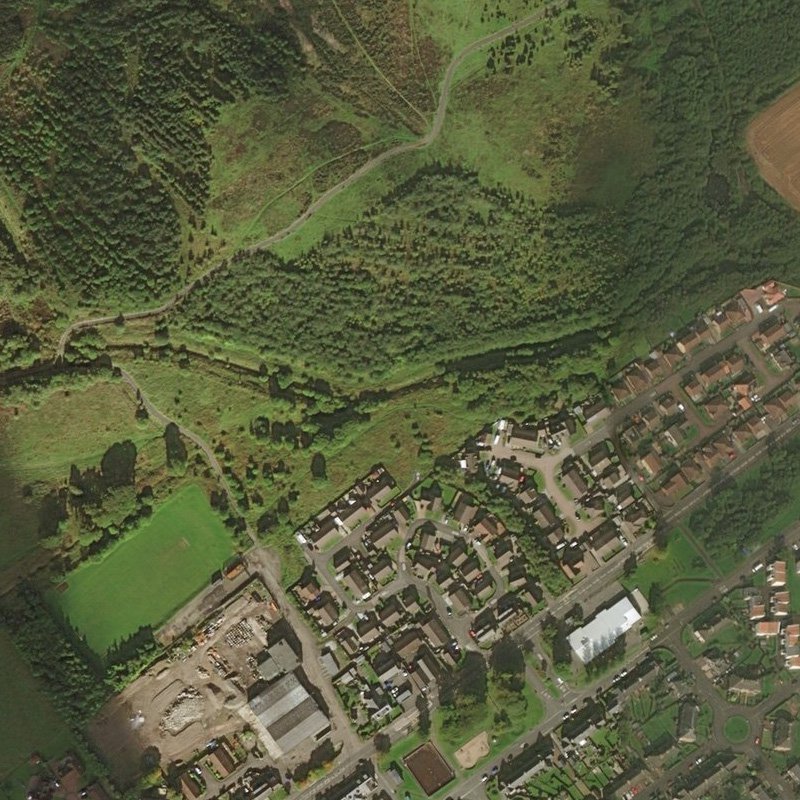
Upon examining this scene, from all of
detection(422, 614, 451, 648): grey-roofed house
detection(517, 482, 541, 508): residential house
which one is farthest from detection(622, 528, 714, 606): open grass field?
detection(422, 614, 451, 648): grey-roofed house

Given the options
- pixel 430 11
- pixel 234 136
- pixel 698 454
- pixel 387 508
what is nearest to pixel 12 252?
pixel 234 136

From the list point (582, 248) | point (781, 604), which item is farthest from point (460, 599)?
point (582, 248)

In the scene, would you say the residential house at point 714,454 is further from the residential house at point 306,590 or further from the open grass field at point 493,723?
the residential house at point 306,590

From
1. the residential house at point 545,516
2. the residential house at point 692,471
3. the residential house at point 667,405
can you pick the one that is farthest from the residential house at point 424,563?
the residential house at point 667,405

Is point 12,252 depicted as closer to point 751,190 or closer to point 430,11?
point 430,11

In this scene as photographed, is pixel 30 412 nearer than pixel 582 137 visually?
Yes

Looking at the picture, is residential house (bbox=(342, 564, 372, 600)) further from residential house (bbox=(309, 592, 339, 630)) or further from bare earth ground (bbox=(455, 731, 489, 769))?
bare earth ground (bbox=(455, 731, 489, 769))

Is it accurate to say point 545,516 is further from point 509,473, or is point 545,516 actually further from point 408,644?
point 408,644
